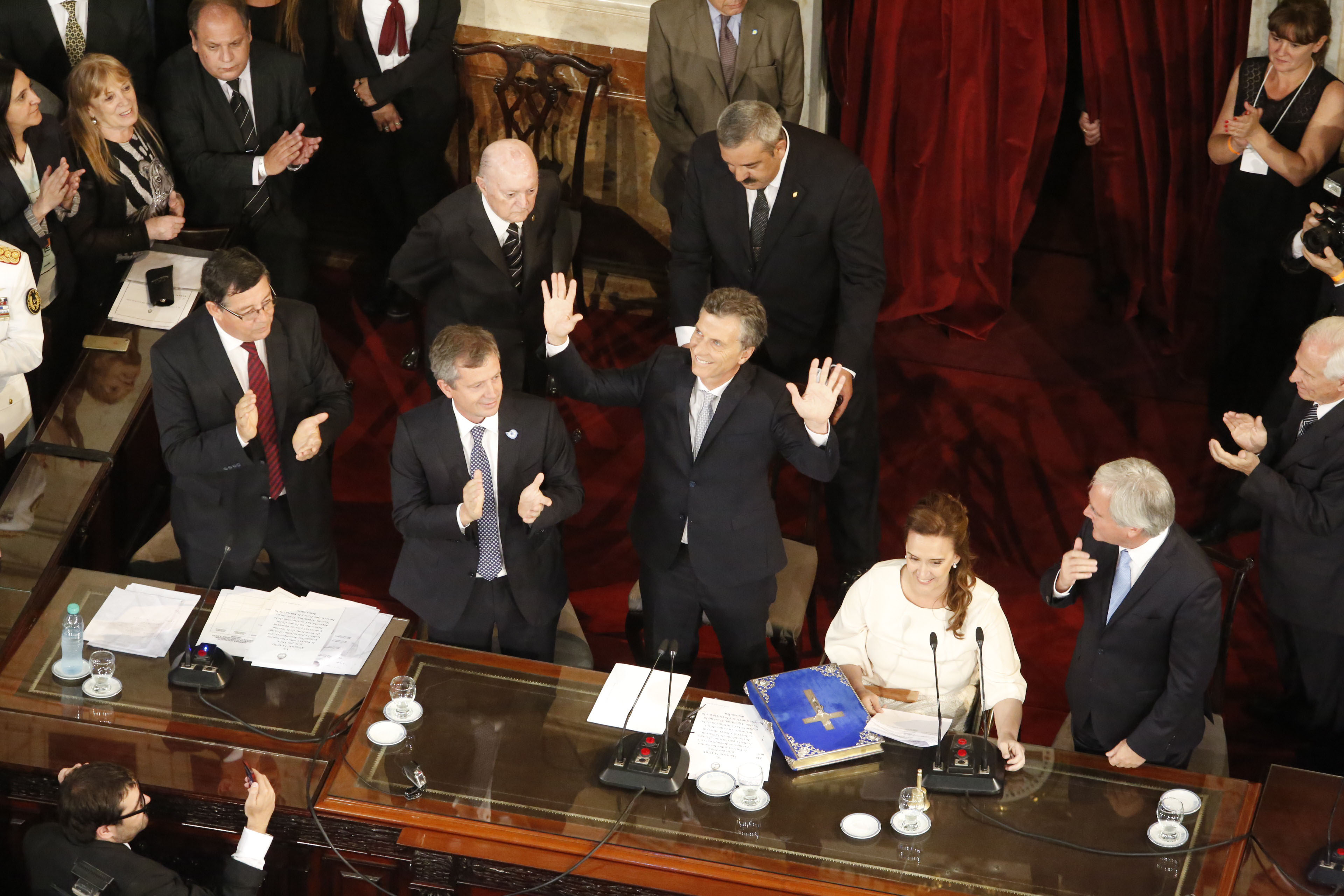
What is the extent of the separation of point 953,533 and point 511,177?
1894mm

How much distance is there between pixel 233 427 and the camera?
14.5 ft

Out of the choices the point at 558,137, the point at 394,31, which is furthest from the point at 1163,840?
the point at 394,31

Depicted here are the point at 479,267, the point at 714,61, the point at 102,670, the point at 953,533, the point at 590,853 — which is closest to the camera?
the point at 590,853

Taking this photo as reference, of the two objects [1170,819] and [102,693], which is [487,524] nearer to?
[102,693]

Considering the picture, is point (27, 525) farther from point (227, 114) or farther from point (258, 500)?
point (227, 114)

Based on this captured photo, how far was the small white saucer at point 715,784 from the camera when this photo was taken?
369 centimetres

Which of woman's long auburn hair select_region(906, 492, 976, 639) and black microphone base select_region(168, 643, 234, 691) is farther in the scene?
black microphone base select_region(168, 643, 234, 691)

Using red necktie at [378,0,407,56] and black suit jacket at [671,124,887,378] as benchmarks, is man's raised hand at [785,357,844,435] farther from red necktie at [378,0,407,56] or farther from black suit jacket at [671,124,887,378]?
red necktie at [378,0,407,56]

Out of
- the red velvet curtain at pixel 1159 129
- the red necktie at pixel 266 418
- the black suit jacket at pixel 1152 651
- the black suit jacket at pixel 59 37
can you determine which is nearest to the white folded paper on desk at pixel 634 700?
the black suit jacket at pixel 1152 651

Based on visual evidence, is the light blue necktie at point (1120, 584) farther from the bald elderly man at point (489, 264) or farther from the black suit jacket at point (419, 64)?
the black suit jacket at point (419, 64)

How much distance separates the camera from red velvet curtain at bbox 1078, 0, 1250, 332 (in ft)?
19.8

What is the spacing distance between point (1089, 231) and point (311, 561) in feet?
13.4

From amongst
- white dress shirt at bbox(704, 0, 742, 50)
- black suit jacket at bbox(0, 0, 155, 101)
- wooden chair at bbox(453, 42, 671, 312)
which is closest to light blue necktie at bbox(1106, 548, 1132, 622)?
white dress shirt at bbox(704, 0, 742, 50)

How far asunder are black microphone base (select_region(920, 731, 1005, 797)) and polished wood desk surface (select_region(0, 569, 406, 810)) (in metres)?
1.41
